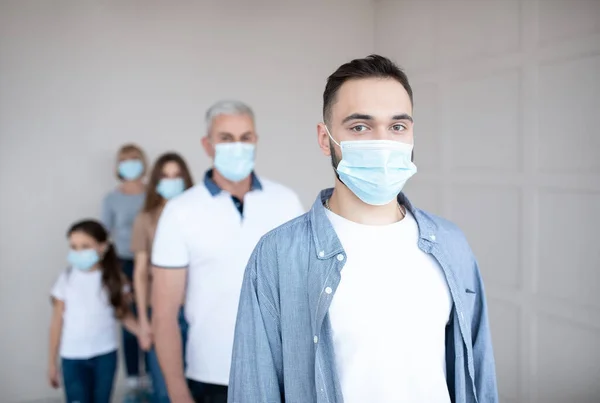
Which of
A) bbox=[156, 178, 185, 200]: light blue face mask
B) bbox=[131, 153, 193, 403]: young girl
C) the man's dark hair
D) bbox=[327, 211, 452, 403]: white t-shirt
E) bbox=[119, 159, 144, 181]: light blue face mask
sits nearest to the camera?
bbox=[327, 211, 452, 403]: white t-shirt

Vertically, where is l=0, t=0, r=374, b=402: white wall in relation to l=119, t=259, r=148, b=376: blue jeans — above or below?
above

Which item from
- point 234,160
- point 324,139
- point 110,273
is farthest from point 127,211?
point 324,139

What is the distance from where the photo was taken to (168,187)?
3.48 m

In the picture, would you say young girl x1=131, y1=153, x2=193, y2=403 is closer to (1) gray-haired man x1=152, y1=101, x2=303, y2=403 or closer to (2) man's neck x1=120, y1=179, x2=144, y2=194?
(2) man's neck x1=120, y1=179, x2=144, y2=194

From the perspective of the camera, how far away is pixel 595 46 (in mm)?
2576

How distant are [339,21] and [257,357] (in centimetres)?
390

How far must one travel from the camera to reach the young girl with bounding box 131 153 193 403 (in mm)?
3355

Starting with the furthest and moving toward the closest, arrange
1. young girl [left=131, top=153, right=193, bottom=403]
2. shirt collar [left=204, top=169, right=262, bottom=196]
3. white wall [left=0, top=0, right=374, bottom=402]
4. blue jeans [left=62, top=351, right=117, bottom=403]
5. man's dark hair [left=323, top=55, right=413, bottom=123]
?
Answer: white wall [left=0, top=0, right=374, bottom=402]
young girl [left=131, top=153, right=193, bottom=403]
blue jeans [left=62, top=351, right=117, bottom=403]
shirt collar [left=204, top=169, right=262, bottom=196]
man's dark hair [left=323, top=55, right=413, bottom=123]

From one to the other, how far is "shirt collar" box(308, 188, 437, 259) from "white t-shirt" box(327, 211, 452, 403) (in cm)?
3

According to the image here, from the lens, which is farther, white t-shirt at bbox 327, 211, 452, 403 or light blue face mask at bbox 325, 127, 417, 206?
light blue face mask at bbox 325, 127, 417, 206

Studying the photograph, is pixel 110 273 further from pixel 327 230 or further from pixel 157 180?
pixel 327 230

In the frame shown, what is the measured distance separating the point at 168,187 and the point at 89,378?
44.9 inches

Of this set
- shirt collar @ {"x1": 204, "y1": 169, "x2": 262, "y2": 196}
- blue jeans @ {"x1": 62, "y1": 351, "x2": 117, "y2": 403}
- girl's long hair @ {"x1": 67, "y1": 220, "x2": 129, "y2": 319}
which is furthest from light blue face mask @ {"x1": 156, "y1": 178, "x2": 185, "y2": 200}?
shirt collar @ {"x1": 204, "y1": 169, "x2": 262, "y2": 196}

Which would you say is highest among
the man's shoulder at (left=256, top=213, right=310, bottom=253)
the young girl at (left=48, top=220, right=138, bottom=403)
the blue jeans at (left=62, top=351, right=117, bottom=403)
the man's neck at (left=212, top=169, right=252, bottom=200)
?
the man's neck at (left=212, top=169, right=252, bottom=200)
